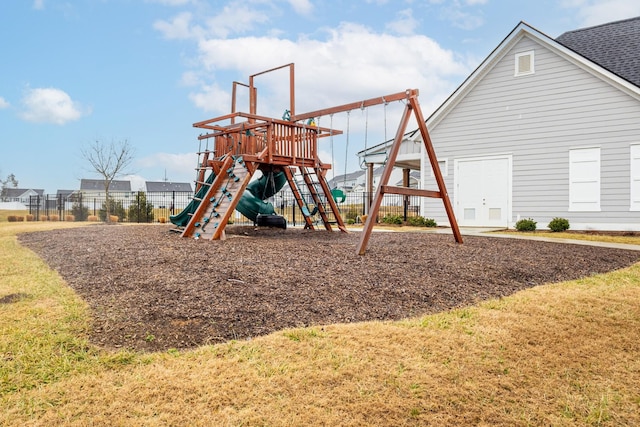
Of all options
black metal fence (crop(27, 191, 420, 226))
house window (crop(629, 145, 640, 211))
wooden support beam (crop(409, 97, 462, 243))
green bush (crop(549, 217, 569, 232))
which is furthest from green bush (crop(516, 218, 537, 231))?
black metal fence (crop(27, 191, 420, 226))

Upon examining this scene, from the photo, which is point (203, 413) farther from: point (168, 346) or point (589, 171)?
point (589, 171)

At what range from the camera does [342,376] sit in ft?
9.78

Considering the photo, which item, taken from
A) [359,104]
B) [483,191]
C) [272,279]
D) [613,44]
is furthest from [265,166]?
[613,44]

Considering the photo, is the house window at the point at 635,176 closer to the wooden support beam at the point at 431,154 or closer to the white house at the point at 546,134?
the white house at the point at 546,134

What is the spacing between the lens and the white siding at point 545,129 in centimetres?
1218

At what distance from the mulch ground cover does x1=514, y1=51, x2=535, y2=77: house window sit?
7.55 meters

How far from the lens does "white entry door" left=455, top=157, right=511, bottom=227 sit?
46.2 feet

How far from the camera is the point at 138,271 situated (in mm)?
5367

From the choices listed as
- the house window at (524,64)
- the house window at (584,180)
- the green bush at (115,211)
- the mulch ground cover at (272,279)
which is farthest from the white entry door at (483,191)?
the green bush at (115,211)

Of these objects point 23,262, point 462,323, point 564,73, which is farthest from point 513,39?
point 23,262

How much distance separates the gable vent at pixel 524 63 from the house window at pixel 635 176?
373 cm

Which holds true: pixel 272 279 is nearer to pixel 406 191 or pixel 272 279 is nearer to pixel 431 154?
pixel 406 191

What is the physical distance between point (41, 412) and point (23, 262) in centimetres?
545

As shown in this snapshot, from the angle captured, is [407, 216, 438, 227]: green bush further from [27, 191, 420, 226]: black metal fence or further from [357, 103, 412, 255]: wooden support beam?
[357, 103, 412, 255]: wooden support beam
